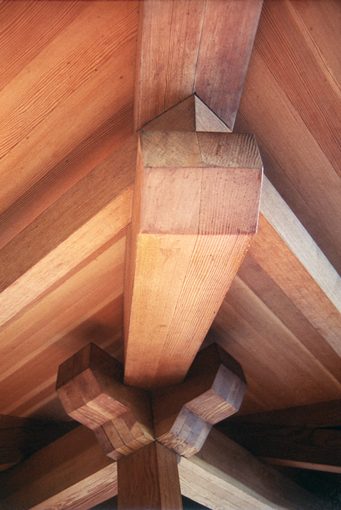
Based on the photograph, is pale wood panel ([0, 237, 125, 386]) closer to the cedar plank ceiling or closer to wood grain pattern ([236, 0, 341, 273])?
the cedar plank ceiling

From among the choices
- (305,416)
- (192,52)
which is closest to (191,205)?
(192,52)

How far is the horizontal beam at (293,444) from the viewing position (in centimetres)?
234

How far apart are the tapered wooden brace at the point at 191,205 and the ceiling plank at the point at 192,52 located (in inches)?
1.3

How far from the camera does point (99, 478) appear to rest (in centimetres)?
203

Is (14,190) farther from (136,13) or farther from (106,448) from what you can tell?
(106,448)

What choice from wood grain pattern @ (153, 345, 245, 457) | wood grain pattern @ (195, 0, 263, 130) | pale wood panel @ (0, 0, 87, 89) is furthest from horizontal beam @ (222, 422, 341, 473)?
pale wood panel @ (0, 0, 87, 89)

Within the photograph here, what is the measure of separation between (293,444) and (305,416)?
0.15 metres

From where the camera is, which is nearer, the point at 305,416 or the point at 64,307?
the point at 64,307

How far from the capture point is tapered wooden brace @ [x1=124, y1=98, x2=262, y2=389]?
0.97m

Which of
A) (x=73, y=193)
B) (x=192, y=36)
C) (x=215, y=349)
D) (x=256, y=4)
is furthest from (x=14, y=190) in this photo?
(x=215, y=349)

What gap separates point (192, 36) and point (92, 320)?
3.96 ft

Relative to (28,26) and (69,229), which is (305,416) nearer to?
(69,229)

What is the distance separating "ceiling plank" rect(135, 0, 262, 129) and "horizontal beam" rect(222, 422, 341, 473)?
1747mm

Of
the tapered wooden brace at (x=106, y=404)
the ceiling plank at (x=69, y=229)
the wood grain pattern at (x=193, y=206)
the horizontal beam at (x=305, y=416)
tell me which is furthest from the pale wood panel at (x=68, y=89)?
the horizontal beam at (x=305, y=416)
